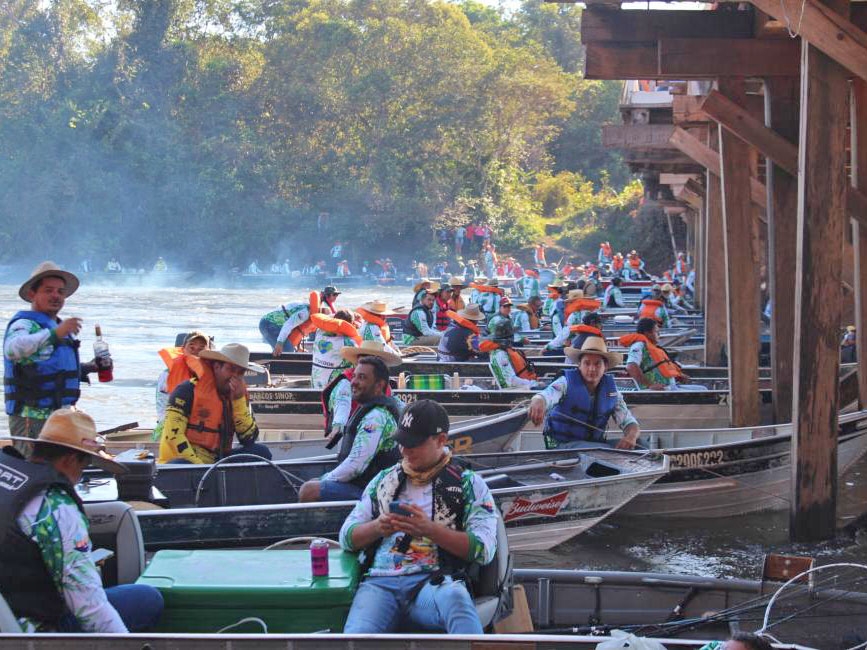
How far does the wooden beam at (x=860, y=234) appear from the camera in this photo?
1142 cm

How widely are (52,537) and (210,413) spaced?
402 cm

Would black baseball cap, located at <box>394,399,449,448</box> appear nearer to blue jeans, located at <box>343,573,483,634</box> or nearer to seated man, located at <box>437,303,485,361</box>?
blue jeans, located at <box>343,573,483,634</box>

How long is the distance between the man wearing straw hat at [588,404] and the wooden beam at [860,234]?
3.08m

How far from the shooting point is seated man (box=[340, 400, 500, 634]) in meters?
5.33

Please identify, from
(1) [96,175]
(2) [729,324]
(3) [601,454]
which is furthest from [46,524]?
(1) [96,175]

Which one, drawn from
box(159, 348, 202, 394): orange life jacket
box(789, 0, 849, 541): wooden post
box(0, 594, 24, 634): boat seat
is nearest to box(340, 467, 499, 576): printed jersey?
box(0, 594, 24, 634): boat seat

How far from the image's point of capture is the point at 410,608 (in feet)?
17.7

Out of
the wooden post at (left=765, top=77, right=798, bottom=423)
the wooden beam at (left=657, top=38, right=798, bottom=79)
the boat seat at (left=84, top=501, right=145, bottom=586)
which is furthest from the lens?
the wooden post at (left=765, top=77, right=798, bottom=423)

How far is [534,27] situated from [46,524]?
84274 millimetres

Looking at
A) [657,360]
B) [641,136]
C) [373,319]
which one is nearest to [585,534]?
[657,360]

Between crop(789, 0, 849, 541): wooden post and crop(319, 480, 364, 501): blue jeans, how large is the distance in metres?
3.66

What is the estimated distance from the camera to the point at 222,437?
8.74m

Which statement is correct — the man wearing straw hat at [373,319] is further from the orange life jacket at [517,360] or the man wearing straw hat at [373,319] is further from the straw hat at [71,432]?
the straw hat at [71,432]

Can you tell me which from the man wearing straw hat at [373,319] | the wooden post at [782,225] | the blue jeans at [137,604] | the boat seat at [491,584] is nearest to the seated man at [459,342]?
the man wearing straw hat at [373,319]
